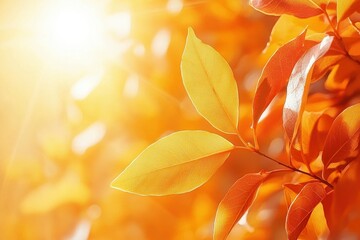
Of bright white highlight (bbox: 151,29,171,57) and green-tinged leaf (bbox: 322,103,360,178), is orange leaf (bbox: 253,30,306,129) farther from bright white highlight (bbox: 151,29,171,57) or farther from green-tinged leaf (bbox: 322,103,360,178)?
bright white highlight (bbox: 151,29,171,57)

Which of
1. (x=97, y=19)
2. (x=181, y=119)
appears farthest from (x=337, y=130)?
(x=97, y=19)

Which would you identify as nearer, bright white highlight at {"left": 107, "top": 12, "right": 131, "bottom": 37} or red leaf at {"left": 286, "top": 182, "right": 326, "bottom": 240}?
red leaf at {"left": 286, "top": 182, "right": 326, "bottom": 240}

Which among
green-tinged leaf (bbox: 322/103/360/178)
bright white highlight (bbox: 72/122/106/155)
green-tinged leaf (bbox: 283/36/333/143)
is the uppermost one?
green-tinged leaf (bbox: 283/36/333/143)

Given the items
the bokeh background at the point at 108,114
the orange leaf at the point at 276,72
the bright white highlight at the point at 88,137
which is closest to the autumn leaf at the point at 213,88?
the orange leaf at the point at 276,72

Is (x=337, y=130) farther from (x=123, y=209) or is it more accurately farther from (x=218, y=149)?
(x=123, y=209)

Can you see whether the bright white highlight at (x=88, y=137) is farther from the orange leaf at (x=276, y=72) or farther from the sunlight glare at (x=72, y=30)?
the orange leaf at (x=276, y=72)

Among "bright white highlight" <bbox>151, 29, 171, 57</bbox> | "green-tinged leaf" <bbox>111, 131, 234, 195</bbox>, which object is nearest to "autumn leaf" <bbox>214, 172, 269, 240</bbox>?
"green-tinged leaf" <bbox>111, 131, 234, 195</bbox>
